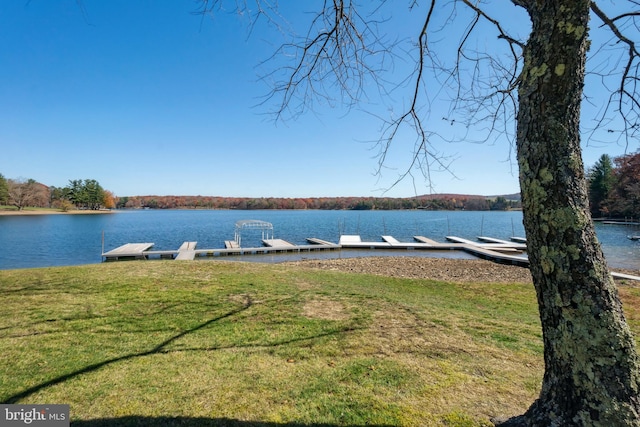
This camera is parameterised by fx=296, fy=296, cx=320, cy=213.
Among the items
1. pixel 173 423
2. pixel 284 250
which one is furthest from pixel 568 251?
pixel 284 250

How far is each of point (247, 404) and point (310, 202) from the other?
11065cm

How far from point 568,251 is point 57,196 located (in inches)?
3821

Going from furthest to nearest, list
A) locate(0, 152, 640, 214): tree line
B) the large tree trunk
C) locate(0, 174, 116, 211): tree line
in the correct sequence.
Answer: locate(0, 174, 116, 211): tree line → locate(0, 152, 640, 214): tree line → the large tree trunk

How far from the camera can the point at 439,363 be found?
273cm

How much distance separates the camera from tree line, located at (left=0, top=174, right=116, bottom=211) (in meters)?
58.6

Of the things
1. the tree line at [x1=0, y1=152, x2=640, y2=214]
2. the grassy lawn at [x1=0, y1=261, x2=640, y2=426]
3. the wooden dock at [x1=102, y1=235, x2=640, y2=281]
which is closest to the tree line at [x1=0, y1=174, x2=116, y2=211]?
the tree line at [x1=0, y1=152, x2=640, y2=214]

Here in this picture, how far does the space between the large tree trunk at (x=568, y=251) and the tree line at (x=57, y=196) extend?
8076 centimetres

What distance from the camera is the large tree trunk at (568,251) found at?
117 cm

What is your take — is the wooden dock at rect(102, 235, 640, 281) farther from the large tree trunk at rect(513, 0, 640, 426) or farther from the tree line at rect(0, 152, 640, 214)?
the large tree trunk at rect(513, 0, 640, 426)

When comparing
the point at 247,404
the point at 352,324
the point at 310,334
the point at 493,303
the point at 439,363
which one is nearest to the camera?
the point at 247,404

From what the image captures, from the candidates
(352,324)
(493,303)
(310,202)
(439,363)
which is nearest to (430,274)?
(493,303)

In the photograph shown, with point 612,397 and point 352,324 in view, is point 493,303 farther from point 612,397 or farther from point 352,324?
point 612,397

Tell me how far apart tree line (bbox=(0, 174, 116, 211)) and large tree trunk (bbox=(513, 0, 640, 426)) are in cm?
8076

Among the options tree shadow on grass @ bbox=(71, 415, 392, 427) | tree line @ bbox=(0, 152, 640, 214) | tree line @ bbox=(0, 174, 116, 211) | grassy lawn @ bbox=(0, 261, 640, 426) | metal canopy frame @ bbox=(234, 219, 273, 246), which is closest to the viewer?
tree shadow on grass @ bbox=(71, 415, 392, 427)
